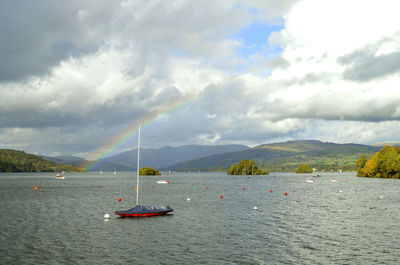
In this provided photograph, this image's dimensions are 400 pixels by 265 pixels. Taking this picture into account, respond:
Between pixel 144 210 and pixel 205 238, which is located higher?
pixel 144 210

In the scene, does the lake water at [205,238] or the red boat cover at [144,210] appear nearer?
the lake water at [205,238]

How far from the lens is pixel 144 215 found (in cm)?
6266

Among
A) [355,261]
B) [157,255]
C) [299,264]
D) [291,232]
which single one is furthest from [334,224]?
[157,255]

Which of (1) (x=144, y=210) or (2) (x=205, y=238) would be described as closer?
(2) (x=205, y=238)

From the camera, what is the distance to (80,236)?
46.1m

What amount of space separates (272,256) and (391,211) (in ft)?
157

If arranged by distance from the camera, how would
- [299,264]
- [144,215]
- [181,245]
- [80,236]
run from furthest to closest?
[144,215] < [80,236] < [181,245] < [299,264]

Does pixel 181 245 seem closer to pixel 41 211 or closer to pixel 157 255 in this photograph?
pixel 157 255

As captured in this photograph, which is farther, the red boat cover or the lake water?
the red boat cover

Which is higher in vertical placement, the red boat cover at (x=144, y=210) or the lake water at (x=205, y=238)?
the red boat cover at (x=144, y=210)

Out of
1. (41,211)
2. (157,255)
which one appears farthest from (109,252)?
(41,211)

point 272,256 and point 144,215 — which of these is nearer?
point 272,256

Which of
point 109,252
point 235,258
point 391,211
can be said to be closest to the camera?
point 235,258

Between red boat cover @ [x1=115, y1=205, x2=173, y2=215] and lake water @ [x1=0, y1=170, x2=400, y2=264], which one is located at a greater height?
red boat cover @ [x1=115, y1=205, x2=173, y2=215]
